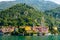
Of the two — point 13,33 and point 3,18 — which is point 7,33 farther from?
point 3,18

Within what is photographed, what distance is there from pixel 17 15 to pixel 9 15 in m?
3.29

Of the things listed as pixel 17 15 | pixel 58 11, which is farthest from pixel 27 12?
pixel 58 11

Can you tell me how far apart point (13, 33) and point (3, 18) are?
881 inches

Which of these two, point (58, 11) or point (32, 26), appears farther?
point (58, 11)

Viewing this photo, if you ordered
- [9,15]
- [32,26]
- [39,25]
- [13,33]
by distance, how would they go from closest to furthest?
[13,33], [32,26], [39,25], [9,15]

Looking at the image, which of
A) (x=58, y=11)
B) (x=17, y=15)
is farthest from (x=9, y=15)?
(x=58, y=11)

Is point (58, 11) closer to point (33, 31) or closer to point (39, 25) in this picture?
point (39, 25)

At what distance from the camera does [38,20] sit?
110875 mm

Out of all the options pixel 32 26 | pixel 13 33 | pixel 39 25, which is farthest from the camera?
pixel 39 25

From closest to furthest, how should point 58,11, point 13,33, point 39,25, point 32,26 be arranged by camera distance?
point 13,33 < point 32,26 < point 39,25 < point 58,11

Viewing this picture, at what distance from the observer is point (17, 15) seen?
11481cm

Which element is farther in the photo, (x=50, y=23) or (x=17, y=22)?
(x=50, y=23)

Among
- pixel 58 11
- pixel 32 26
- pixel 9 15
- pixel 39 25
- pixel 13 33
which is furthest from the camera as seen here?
pixel 58 11

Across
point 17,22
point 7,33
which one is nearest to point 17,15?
point 17,22
